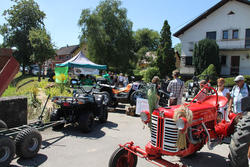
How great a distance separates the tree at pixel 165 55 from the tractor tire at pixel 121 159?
23.4 meters

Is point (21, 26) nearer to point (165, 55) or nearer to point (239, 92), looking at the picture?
point (165, 55)

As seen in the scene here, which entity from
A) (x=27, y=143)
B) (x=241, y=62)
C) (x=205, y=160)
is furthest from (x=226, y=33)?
(x=27, y=143)

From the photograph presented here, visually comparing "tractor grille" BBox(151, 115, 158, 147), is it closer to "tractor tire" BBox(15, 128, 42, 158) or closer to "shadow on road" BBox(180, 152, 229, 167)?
"shadow on road" BBox(180, 152, 229, 167)

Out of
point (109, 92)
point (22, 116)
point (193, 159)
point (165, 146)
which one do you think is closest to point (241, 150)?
point (165, 146)

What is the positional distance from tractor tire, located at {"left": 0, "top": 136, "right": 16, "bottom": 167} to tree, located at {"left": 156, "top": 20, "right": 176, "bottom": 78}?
77.5ft

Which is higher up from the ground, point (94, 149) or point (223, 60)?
point (223, 60)

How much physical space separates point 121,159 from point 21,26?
1798 inches

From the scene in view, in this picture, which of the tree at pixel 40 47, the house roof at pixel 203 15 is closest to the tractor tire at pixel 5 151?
the tree at pixel 40 47

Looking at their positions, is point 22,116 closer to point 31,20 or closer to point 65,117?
point 65,117

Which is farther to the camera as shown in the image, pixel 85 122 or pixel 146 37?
pixel 146 37

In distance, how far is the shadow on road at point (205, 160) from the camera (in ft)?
14.3

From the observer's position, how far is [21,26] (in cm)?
4228

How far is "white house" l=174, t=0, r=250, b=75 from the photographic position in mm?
23391

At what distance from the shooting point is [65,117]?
6461mm
